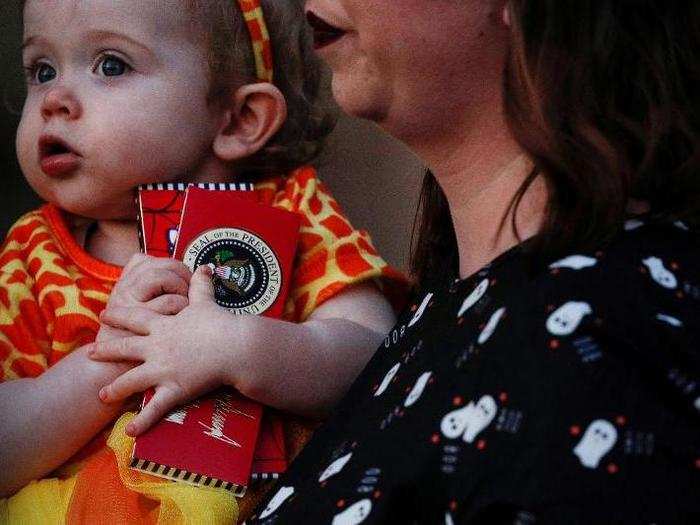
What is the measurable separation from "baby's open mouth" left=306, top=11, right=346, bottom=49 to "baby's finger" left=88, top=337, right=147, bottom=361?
0.37 meters

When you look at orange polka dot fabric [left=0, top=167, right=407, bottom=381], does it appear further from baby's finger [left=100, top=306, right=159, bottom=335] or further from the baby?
baby's finger [left=100, top=306, right=159, bottom=335]

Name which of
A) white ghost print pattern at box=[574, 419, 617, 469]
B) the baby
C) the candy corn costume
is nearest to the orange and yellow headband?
the baby

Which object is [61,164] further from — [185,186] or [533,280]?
[533,280]

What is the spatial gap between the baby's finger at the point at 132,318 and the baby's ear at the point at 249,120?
1.06 feet

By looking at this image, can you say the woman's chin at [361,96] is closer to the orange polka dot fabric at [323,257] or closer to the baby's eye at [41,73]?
the orange polka dot fabric at [323,257]

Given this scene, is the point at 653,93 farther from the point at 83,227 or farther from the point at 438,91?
the point at 83,227

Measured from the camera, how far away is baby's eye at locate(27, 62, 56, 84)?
4.58ft

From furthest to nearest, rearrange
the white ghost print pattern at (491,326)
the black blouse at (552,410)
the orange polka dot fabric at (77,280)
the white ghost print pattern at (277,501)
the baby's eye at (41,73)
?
the baby's eye at (41,73)
the orange polka dot fabric at (77,280)
the white ghost print pattern at (277,501)
the white ghost print pattern at (491,326)
the black blouse at (552,410)

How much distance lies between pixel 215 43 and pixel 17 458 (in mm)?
590

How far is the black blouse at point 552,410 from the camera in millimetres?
710

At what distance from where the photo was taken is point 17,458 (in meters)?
1.18

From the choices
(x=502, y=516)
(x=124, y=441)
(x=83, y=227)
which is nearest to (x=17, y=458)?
(x=124, y=441)

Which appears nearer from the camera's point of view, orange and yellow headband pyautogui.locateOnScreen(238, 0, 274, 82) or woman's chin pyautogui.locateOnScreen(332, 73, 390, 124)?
woman's chin pyautogui.locateOnScreen(332, 73, 390, 124)

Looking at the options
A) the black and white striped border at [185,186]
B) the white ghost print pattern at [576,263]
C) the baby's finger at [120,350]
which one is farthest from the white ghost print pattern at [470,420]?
the black and white striped border at [185,186]
